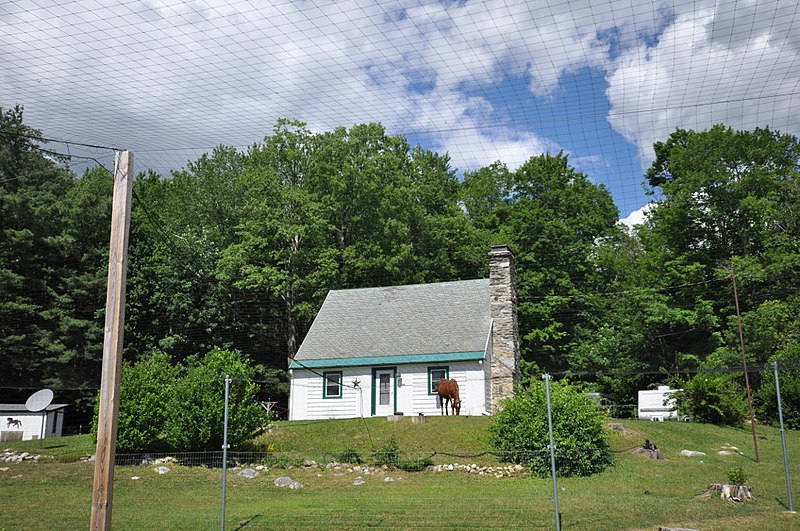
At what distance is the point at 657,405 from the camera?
90.1 ft

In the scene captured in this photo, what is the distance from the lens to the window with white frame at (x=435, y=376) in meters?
24.4

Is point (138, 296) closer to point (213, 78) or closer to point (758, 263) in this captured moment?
point (213, 78)

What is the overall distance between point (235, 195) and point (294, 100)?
90.3ft

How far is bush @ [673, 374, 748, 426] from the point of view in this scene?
23875mm

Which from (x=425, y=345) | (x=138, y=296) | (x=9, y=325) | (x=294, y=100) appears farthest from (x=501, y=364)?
(x=9, y=325)

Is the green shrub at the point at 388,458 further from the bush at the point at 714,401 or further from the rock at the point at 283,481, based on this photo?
the bush at the point at 714,401

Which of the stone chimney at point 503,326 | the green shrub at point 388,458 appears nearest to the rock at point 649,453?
the green shrub at point 388,458

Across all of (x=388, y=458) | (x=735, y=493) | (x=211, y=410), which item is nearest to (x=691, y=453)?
(x=735, y=493)

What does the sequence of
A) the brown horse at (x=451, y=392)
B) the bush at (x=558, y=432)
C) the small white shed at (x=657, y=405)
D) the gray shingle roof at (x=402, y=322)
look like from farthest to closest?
1. the small white shed at (x=657, y=405)
2. the gray shingle roof at (x=402, y=322)
3. the brown horse at (x=451, y=392)
4. the bush at (x=558, y=432)

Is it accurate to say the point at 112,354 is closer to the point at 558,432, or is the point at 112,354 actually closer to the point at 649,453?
the point at 558,432

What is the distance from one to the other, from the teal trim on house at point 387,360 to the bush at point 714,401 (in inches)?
303

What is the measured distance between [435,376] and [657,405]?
947 centimetres

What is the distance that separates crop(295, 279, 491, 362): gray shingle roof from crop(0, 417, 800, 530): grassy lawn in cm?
460

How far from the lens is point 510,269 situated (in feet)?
82.4
